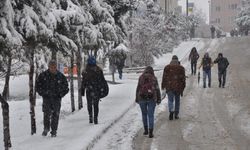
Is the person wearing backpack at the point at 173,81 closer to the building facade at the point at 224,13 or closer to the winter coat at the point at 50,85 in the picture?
the winter coat at the point at 50,85

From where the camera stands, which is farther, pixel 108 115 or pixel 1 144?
pixel 108 115

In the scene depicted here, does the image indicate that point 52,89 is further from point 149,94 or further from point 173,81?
point 173,81

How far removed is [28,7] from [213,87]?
16246 mm

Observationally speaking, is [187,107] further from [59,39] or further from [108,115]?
[59,39]

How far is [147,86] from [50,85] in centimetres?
230

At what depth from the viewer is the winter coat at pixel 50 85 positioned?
1323 cm

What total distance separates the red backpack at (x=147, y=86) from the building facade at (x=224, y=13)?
128 metres

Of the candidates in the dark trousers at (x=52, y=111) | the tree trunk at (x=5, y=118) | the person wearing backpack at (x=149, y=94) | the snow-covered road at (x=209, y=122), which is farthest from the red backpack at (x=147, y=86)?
the tree trunk at (x=5, y=118)

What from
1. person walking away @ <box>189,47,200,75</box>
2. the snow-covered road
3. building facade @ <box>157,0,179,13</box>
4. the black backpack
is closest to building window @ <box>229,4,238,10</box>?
building facade @ <box>157,0,179,13</box>

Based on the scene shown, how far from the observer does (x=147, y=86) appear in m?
13.8

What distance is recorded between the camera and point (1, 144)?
1469cm

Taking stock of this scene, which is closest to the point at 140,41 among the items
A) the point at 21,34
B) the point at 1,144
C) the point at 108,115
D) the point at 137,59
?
the point at 137,59

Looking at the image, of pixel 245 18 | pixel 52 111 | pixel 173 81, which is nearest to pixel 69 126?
pixel 52 111

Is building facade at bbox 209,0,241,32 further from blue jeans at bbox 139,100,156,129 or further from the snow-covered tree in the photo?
blue jeans at bbox 139,100,156,129
